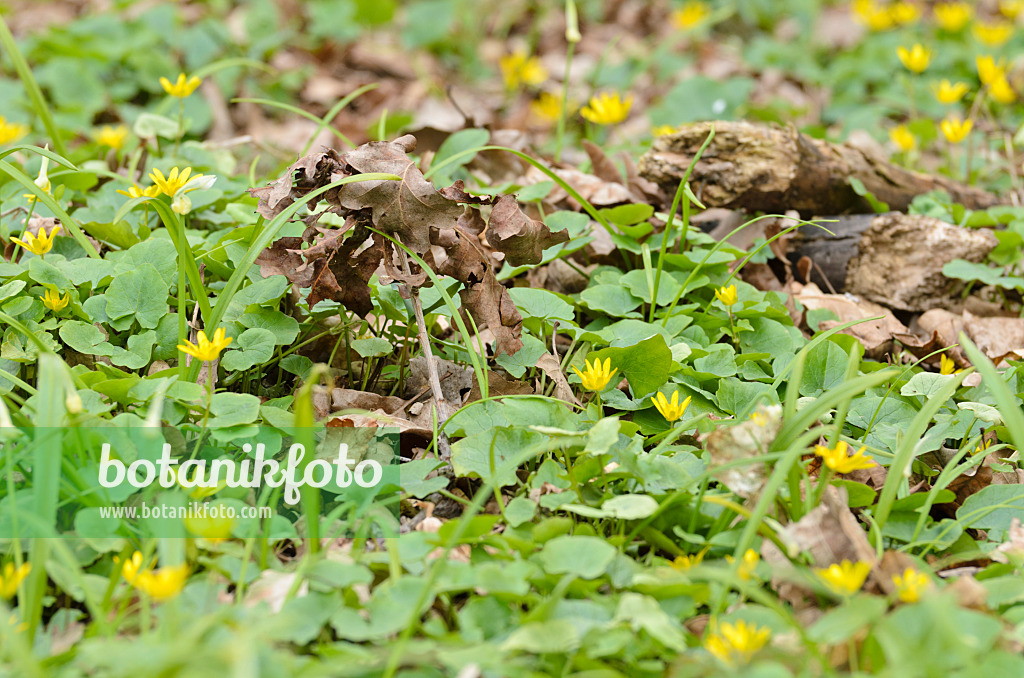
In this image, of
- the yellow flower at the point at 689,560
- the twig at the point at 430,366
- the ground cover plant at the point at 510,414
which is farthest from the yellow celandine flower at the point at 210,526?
the yellow flower at the point at 689,560

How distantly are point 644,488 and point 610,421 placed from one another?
0.12 metres

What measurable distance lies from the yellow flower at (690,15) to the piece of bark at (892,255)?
2292 millimetres

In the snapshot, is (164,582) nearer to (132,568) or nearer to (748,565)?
(132,568)

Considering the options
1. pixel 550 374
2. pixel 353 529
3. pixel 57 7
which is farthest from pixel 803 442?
pixel 57 7

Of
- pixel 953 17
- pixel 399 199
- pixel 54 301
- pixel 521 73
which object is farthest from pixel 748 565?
pixel 953 17

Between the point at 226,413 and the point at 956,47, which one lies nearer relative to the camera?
the point at 226,413

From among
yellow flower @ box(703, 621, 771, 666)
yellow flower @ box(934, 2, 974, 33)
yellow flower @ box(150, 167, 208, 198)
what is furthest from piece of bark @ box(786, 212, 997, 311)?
yellow flower @ box(934, 2, 974, 33)

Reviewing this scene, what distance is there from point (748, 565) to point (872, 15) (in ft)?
12.6

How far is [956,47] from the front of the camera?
3.92 meters

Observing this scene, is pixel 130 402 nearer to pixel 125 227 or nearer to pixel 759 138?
pixel 125 227

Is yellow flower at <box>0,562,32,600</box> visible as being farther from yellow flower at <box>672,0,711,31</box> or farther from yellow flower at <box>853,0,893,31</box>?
yellow flower at <box>853,0,893,31</box>

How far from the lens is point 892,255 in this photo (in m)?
2.04

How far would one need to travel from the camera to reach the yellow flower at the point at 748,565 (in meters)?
1.02

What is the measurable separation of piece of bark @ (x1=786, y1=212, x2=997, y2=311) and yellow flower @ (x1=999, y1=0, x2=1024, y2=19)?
8.81ft
